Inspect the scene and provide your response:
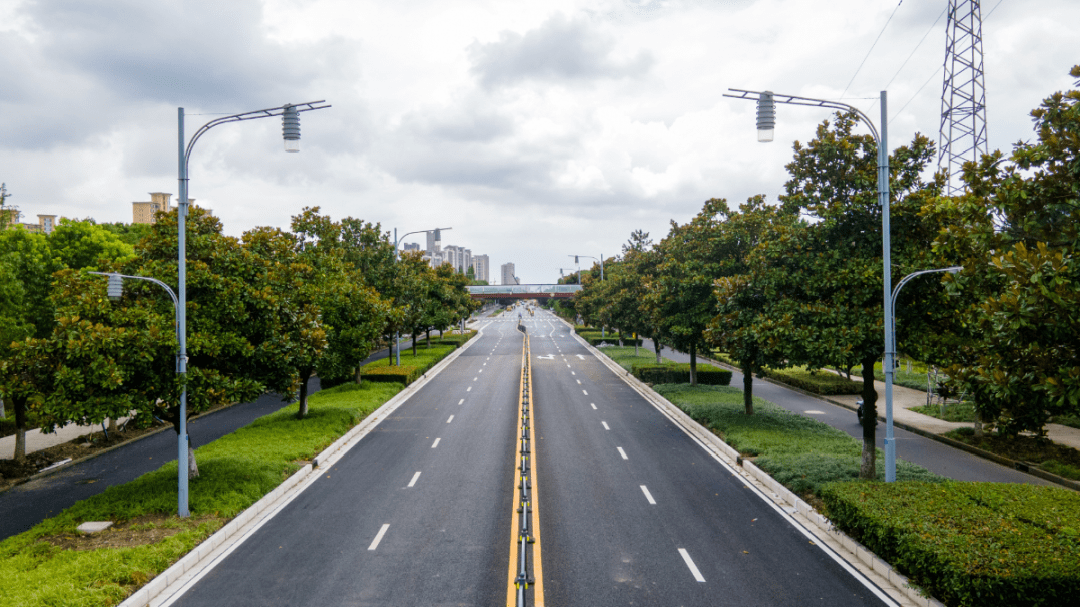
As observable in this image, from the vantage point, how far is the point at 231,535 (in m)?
12.9

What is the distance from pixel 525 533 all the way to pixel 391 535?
9.57 feet

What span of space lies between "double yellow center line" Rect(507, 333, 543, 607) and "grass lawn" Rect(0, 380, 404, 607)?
612 centimetres

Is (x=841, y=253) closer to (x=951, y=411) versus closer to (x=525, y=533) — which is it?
(x=525, y=533)

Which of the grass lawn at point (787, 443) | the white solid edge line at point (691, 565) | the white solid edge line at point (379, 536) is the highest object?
the grass lawn at point (787, 443)

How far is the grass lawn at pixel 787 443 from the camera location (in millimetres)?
15469

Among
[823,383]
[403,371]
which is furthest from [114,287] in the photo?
[823,383]

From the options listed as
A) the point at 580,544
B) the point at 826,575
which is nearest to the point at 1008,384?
the point at 826,575

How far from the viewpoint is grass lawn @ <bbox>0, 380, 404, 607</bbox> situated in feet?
31.8

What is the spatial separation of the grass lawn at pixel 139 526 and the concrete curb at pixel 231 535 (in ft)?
0.64

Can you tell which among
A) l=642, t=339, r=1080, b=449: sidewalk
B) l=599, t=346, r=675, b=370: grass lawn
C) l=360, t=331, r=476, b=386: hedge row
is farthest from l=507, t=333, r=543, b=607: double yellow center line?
l=599, t=346, r=675, b=370: grass lawn

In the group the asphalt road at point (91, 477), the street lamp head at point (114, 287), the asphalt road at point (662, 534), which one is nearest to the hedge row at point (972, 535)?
the asphalt road at point (662, 534)

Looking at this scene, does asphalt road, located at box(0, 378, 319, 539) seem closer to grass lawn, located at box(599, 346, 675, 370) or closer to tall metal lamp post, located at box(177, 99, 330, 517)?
tall metal lamp post, located at box(177, 99, 330, 517)

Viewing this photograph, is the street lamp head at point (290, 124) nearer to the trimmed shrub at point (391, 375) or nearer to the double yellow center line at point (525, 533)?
the double yellow center line at point (525, 533)

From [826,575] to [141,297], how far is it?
649 inches
